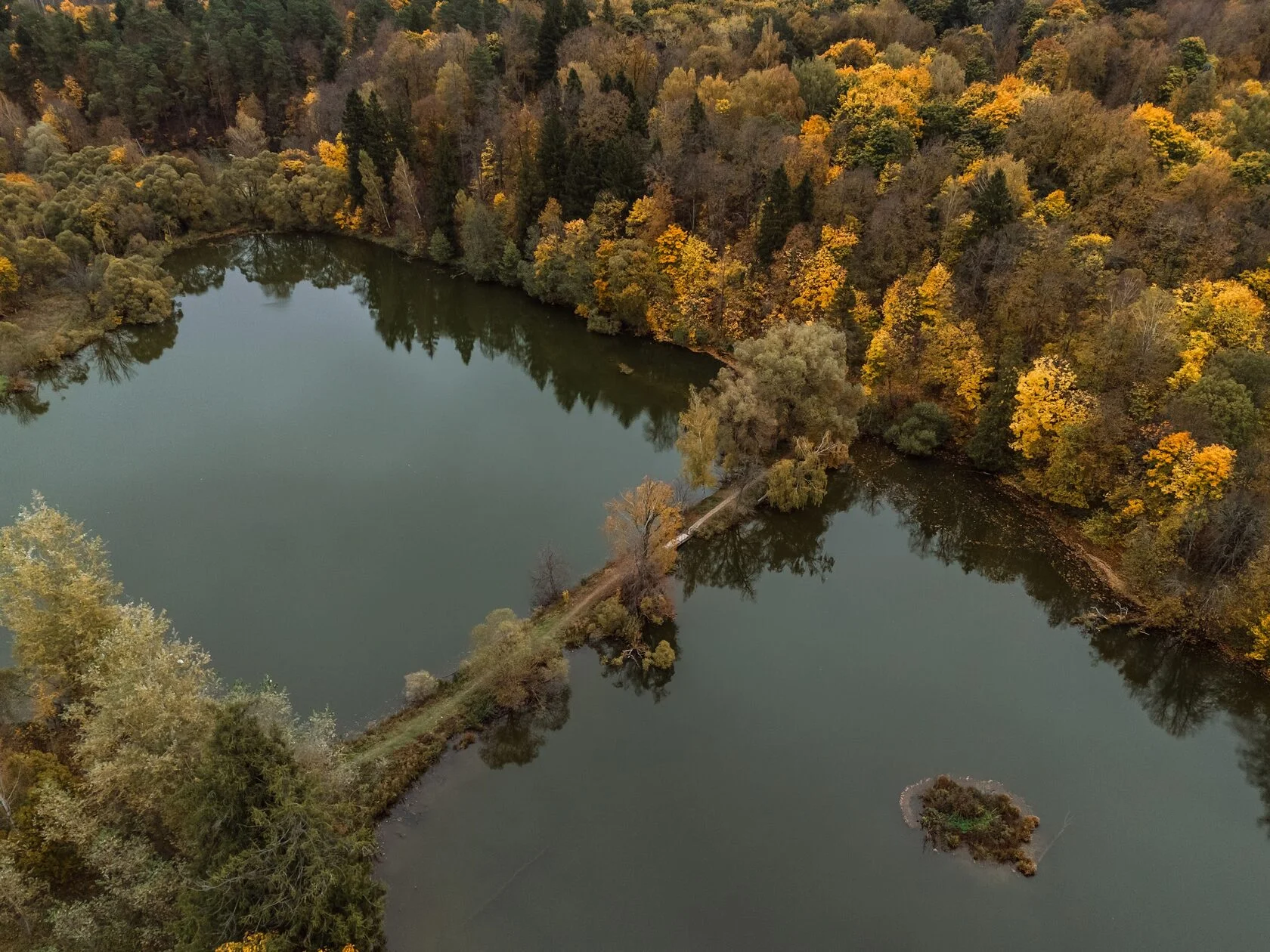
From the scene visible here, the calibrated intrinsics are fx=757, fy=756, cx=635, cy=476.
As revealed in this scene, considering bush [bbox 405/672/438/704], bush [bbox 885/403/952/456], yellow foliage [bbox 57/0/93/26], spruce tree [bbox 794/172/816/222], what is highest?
yellow foliage [bbox 57/0/93/26]

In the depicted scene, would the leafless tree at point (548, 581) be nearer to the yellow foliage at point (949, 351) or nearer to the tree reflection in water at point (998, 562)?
the tree reflection in water at point (998, 562)

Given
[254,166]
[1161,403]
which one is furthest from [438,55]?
[1161,403]

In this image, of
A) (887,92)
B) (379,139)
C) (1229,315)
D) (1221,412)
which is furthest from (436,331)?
(1229,315)

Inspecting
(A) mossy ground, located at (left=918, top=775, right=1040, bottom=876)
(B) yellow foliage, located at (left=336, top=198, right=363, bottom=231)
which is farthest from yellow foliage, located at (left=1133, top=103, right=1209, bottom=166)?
(B) yellow foliage, located at (left=336, top=198, right=363, bottom=231)

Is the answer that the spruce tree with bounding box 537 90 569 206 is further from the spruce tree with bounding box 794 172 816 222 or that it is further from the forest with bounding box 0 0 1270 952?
the spruce tree with bounding box 794 172 816 222

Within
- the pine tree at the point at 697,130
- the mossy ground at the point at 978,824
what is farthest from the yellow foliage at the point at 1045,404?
the pine tree at the point at 697,130

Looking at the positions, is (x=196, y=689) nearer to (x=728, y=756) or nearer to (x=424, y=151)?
(x=728, y=756)
